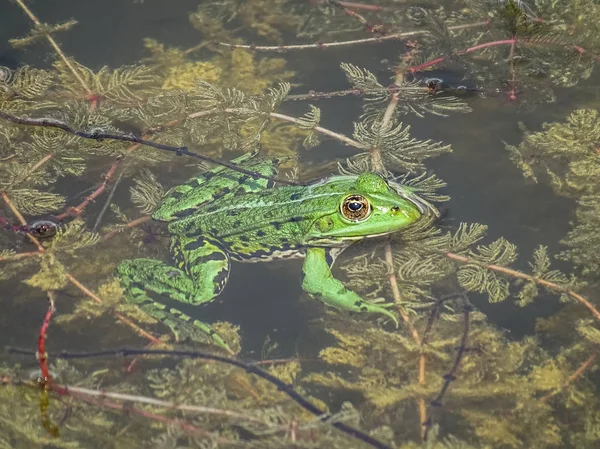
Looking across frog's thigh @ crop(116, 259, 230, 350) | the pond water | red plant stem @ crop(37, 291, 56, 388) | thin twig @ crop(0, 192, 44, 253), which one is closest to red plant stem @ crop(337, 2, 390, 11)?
the pond water

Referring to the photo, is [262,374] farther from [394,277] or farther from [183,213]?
[183,213]

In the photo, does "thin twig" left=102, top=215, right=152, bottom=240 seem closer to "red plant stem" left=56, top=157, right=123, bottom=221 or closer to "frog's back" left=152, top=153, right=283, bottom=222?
"frog's back" left=152, top=153, right=283, bottom=222

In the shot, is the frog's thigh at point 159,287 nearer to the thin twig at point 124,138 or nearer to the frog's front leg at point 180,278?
the frog's front leg at point 180,278

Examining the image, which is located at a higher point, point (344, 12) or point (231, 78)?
point (344, 12)

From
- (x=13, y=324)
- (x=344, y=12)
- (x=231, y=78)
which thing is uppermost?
(x=344, y=12)

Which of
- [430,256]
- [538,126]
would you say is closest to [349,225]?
[430,256]

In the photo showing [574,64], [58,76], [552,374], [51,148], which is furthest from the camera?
[58,76]

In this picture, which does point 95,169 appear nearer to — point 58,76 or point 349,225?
point 58,76
